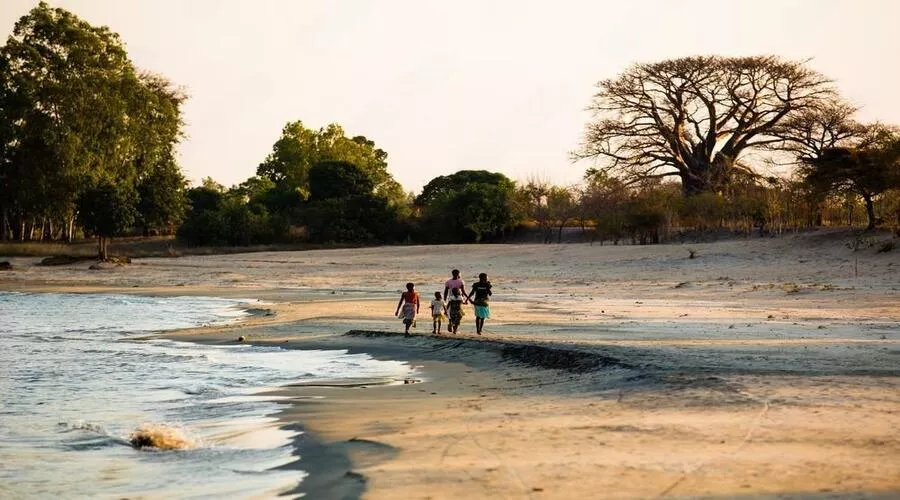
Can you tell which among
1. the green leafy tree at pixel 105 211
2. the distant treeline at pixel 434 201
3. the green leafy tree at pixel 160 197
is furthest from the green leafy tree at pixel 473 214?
the green leafy tree at pixel 105 211

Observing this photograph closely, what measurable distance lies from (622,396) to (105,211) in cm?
4991

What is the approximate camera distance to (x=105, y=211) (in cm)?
5609

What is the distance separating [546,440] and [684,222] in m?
51.4

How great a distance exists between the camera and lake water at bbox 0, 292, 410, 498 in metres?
8.06

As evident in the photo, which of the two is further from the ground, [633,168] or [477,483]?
[633,168]

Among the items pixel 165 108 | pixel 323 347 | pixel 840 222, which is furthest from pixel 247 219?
pixel 323 347

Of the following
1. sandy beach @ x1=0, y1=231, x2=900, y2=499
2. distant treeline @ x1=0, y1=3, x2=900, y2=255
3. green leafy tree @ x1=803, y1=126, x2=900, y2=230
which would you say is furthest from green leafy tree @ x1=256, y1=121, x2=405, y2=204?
sandy beach @ x1=0, y1=231, x2=900, y2=499

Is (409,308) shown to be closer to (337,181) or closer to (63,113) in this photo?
(63,113)

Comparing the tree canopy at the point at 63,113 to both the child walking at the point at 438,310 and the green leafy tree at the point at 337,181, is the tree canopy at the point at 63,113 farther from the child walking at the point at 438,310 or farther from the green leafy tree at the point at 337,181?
the child walking at the point at 438,310

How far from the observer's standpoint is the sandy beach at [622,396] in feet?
23.0

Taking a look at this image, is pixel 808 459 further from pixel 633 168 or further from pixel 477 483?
pixel 633 168

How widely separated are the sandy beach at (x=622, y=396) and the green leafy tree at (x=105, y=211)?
1126 inches

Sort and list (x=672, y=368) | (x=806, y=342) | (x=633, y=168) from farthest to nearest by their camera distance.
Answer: (x=633, y=168) → (x=806, y=342) → (x=672, y=368)

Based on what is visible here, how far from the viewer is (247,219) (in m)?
73.8
